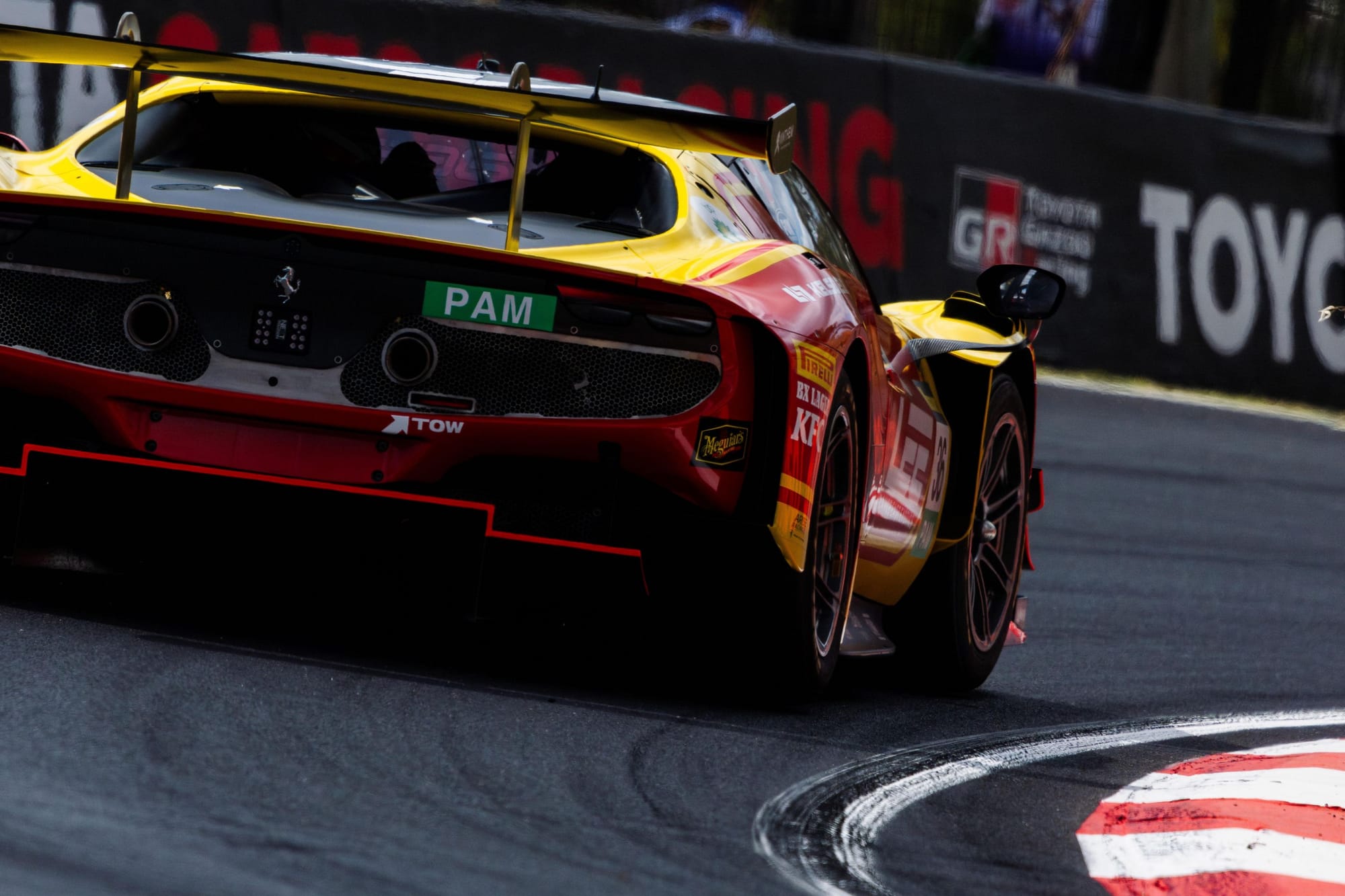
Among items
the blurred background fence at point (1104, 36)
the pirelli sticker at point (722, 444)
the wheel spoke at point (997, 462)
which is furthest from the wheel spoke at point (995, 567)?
the blurred background fence at point (1104, 36)

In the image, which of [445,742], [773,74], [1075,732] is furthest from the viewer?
[773,74]

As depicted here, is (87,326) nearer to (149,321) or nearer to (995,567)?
(149,321)

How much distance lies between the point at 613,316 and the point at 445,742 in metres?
0.96

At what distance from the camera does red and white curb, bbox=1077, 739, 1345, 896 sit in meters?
4.12

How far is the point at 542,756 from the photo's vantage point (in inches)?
168

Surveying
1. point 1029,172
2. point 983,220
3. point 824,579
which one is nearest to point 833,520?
point 824,579

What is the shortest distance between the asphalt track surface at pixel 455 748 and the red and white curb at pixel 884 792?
5cm

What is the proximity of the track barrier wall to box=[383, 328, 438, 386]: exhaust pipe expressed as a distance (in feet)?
25.2

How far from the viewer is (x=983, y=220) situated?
1459 centimetres

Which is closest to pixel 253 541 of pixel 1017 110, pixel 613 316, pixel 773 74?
pixel 613 316

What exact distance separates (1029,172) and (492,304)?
10.7 meters

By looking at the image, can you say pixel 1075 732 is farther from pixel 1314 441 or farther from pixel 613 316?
pixel 1314 441

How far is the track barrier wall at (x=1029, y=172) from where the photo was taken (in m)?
13.0

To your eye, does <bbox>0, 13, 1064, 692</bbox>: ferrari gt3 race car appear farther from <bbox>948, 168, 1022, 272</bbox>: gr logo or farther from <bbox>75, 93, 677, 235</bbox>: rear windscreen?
<bbox>948, 168, 1022, 272</bbox>: gr logo
